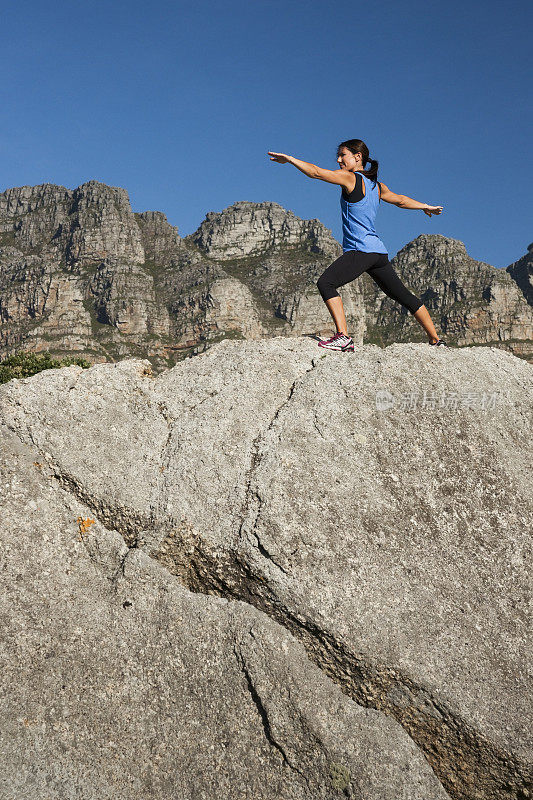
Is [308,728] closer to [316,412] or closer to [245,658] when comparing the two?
[245,658]

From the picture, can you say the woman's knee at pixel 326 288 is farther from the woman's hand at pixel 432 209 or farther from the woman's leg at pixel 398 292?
the woman's hand at pixel 432 209

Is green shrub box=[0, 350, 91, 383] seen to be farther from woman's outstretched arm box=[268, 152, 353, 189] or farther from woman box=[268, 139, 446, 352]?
woman's outstretched arm box=[268, 152, 353, 189]

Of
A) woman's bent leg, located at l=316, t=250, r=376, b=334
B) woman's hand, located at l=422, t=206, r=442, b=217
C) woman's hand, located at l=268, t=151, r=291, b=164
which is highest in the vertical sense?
woman's hand, located at l=422, t=206, r=442, b=217

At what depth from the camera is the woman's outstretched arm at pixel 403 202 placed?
7.80 meters

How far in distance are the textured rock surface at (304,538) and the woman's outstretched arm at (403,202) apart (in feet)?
7.82

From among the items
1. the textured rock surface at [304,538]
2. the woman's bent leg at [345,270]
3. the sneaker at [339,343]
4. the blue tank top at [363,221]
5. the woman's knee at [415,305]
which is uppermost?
the blue tank top at [363,221]

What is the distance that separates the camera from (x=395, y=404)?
6512mm

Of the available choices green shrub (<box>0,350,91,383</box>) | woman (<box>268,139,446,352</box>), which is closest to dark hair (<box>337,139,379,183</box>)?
woman (<box>268,139,446,352</box>)

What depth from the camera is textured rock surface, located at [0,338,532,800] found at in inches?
199

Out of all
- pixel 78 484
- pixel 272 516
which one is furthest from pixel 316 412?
pixel 78 484

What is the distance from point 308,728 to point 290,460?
8.41ft

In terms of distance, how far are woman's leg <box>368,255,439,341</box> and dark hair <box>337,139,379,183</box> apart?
1125 millimetres

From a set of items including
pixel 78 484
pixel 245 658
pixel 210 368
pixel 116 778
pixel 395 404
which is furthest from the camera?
pixel 210 368

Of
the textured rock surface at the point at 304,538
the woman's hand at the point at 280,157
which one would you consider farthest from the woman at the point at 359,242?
the textured rock surface at the point at 304,538
